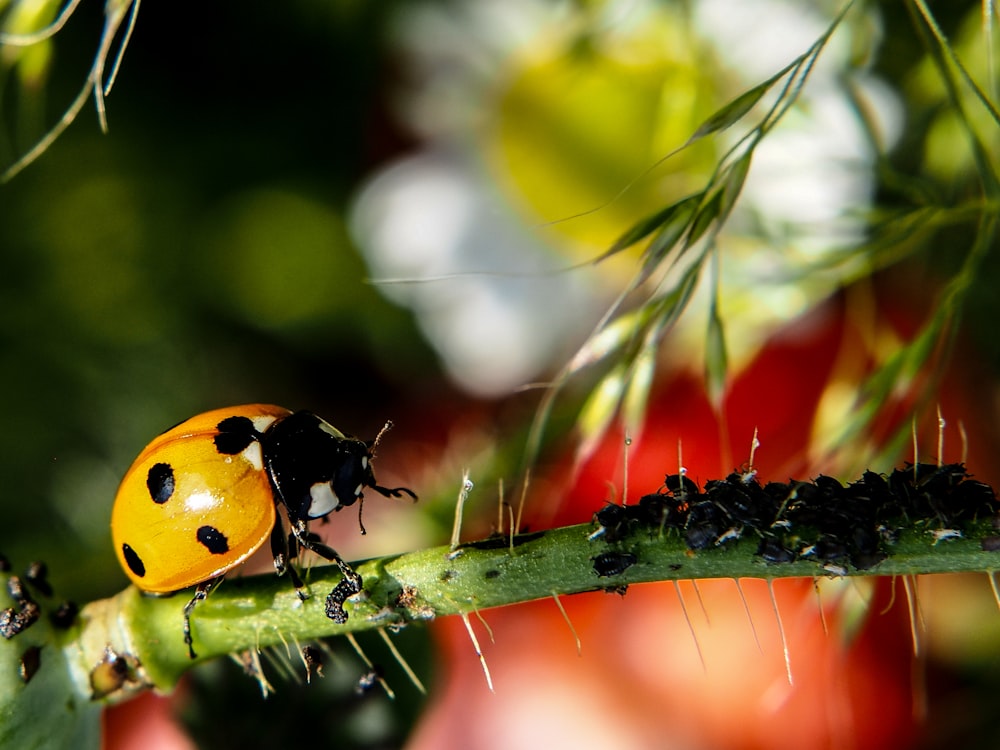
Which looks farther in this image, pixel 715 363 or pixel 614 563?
pixel 715 363

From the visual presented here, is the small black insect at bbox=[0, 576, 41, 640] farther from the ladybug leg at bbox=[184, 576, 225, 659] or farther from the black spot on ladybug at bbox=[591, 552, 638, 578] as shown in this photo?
the black spot on ladybug at bbox=[591, 552, 638, 578]

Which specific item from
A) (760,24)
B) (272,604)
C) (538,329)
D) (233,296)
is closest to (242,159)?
(233,296)

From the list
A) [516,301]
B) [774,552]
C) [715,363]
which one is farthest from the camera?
[516,301]

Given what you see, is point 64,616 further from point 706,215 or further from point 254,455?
point 706,215

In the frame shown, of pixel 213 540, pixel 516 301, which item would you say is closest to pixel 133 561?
pixel 213 540

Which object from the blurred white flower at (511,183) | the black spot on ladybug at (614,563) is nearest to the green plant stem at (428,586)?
the black spot on ladybug at (614,563)

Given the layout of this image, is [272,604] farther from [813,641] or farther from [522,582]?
[813,641]

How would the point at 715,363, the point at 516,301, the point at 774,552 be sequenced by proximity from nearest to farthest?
the point at 774,552 → the point at 715,363 → the point at 516,301
